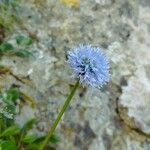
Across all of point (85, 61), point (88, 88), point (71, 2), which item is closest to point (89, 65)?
point (85, 61)

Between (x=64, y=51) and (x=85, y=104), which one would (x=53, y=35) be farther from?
(x=85, y=104)

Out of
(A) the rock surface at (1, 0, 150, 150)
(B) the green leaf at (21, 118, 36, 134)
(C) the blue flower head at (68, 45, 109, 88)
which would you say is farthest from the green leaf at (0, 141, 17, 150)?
(C) the blue flower head at (68, 45, 109, 88)

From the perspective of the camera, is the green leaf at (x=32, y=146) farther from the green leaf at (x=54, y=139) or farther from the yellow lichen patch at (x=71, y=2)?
the yellow lichen patch at (x=71, y=2)

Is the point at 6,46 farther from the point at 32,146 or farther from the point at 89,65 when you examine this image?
the point at 89,65

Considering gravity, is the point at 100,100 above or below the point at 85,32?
below

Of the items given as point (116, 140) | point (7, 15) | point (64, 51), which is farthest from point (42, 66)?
point (116, 140)

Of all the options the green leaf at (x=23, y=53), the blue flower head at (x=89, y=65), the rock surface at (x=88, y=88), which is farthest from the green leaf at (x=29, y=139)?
the blue flower head at (x=89, y=65)
